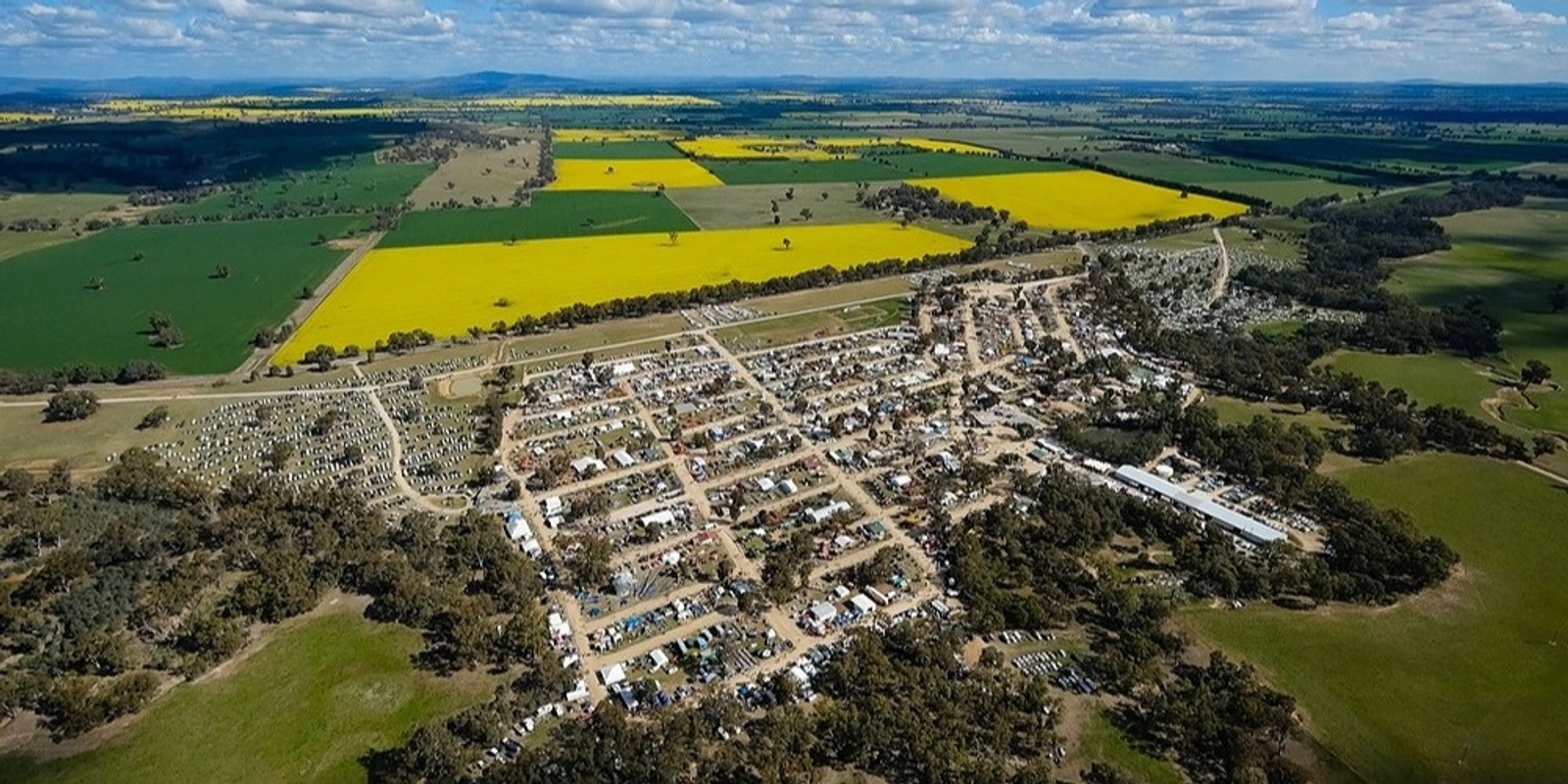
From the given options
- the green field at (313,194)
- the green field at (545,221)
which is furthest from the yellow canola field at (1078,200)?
the green field at (313,194)

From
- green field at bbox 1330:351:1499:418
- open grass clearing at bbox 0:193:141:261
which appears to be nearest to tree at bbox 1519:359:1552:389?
green field at bbox 1330:351:1499:418

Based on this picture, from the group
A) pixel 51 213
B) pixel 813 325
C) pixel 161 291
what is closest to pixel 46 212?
pixel 51 213

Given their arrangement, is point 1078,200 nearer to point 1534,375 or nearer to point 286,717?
point 1534,375

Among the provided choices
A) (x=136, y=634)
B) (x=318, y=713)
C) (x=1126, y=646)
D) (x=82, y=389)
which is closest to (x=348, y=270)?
(x=82, y=389)

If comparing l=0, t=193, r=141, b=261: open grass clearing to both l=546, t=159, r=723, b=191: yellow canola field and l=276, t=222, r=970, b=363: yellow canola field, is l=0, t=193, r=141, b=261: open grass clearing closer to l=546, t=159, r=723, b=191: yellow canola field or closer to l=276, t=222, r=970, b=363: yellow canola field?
l=276, t=222, r=970, b=363: yellow canola field

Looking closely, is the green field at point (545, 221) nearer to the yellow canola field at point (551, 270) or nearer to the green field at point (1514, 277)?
the yellow canola field at point (551, 270)

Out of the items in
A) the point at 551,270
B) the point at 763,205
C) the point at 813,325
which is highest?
the point at 763,205
